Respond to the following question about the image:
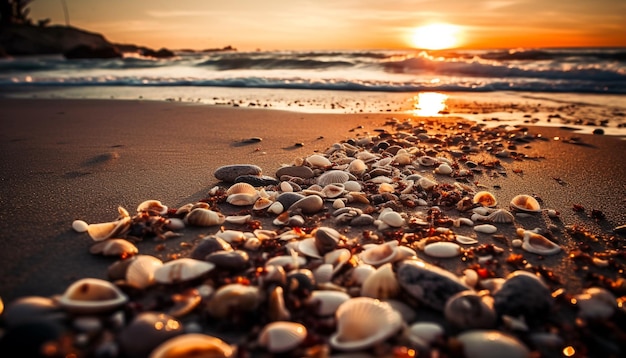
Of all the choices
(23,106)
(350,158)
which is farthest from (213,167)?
(23,106)

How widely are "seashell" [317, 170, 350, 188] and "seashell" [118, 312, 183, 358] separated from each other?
1934 mm

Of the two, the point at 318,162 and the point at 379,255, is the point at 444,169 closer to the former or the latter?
the point at 318,162

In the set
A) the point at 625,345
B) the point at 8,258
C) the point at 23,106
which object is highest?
the point at 23,106

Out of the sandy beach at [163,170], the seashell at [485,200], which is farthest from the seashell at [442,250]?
the seashell at [485,200]

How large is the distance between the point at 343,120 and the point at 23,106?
6423 millimetres

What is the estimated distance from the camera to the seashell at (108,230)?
2.12m

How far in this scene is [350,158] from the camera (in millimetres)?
3816

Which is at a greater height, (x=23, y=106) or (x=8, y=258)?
(x=23, y=106)

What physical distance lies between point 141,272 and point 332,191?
5.17 feet

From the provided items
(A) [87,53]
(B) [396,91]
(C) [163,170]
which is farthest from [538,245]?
(A) [87,53]

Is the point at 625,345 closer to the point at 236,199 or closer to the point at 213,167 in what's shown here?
the point at 236,199

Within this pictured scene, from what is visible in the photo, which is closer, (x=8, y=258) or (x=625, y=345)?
(x=625, y=345)

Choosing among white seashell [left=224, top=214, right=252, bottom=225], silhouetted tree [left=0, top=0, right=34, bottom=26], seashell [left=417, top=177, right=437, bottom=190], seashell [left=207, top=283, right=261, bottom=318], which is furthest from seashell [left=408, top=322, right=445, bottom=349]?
silhouetted tree [left=0, top=0, right=34, bottom=26]

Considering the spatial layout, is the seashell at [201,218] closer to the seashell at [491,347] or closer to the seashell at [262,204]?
the seashell at [262,204]
